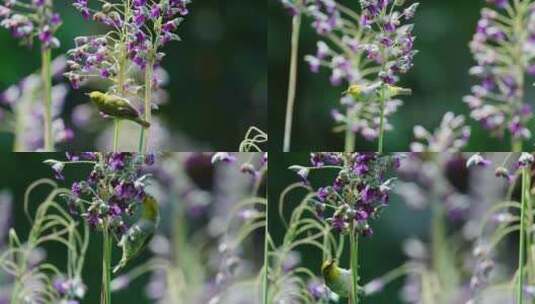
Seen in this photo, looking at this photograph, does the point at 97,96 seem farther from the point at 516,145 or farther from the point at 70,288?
the point at 516,145

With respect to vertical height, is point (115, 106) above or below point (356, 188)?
above

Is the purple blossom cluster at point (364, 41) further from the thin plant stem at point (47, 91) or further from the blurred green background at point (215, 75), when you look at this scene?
the thin plant stem at point (47, 91)

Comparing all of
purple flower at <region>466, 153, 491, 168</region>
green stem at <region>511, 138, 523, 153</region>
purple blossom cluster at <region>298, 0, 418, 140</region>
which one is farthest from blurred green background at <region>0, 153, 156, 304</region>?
green stem at <region>511, 138, 523, 153</region>

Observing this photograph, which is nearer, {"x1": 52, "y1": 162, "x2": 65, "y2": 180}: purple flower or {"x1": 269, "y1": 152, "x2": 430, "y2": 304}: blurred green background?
{"x1": 52, "y1": 162, "x2": 65, "y2": 180}: purple flower

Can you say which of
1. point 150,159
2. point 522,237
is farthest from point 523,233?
point 150,159

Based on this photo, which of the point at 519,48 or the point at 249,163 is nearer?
the point at 519,48

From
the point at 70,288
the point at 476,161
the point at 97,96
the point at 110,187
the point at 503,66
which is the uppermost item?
the point at 503,66

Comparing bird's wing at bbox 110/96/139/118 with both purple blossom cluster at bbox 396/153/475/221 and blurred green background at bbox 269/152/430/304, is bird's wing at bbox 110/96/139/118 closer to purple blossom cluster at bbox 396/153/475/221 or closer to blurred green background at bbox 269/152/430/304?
blurred green background at bbox 269/152/430/304
